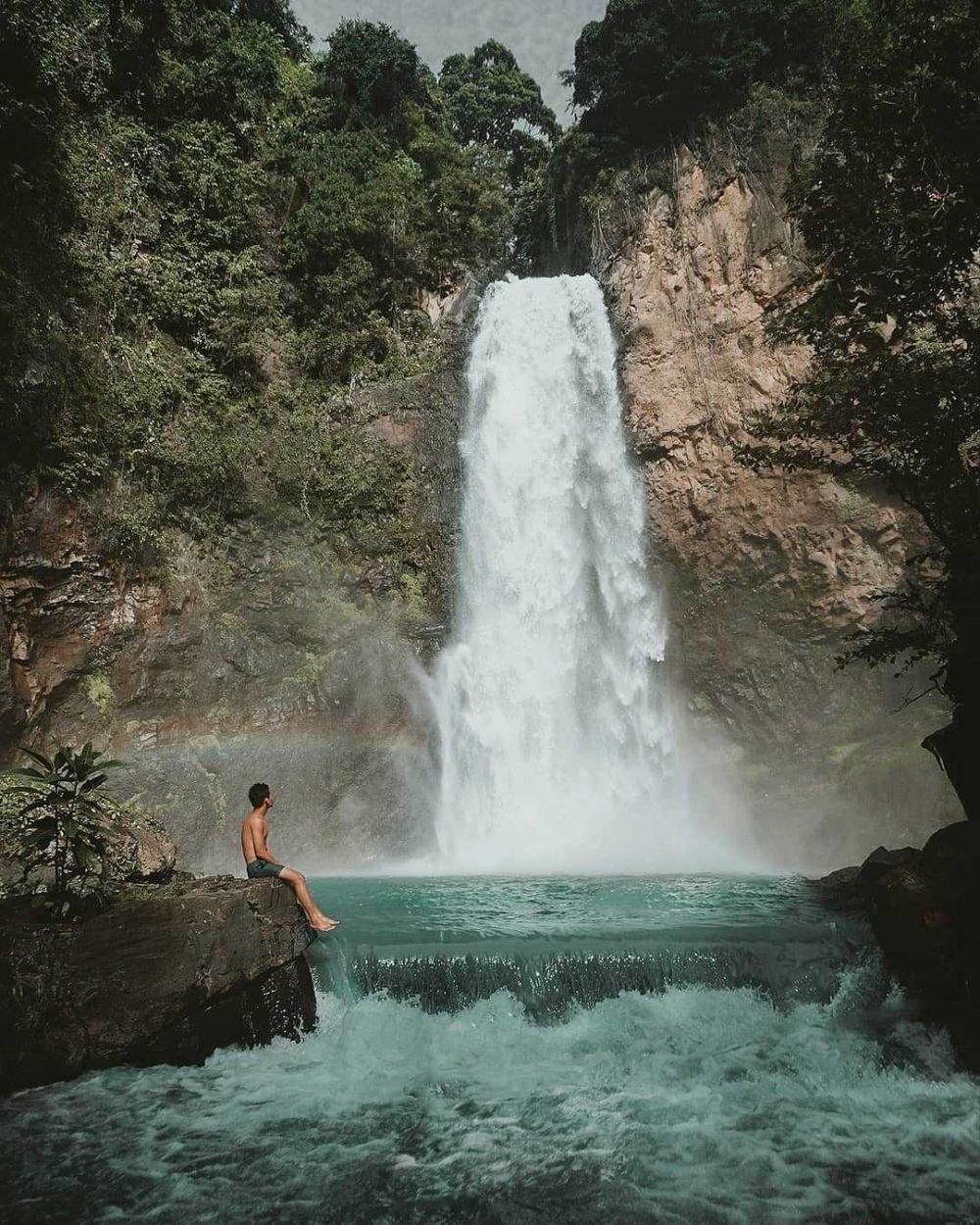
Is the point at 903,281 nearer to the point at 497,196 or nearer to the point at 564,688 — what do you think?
the point at 564,688

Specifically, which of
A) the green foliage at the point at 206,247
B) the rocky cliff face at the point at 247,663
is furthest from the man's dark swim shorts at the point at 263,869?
the green foliage at the point at 206,247

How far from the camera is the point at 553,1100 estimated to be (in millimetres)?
5234

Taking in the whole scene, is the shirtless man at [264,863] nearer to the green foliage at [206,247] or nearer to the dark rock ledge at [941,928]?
the dark rock ledge at [941,928]

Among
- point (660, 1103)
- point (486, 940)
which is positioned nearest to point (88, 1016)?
point (486, 940)

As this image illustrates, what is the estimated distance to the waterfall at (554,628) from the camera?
16.0 metres

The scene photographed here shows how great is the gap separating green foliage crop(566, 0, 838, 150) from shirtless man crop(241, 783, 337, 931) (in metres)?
20.3

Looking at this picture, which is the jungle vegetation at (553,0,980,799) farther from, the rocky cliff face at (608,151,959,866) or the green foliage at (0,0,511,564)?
the green foliage at (0,0,511,564)

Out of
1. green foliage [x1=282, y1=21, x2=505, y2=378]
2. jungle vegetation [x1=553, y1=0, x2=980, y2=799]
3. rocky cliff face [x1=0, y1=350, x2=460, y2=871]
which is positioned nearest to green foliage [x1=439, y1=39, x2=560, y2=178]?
green foliage [x1=282, y1=21, x2=505, y2=378]

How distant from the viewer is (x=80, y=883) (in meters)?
6.49

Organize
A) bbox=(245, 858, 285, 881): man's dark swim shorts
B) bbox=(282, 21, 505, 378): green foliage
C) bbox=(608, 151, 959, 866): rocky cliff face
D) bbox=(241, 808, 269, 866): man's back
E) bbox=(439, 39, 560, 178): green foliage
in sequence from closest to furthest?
bbox=(245, 858, 285, 881): man's dark swim shorts, bbox=(241, 808, 269, 866): man's back, bbox=(608, 151, 959, 866): rocky cliff face, bbox=(282, 21, 505, 378): green foliage, bbox=(439, 39, 560, 178): green foliage

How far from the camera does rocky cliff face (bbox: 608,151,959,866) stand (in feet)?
51.9

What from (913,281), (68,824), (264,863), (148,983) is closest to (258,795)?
(264,863)

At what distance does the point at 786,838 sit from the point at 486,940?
1082cm

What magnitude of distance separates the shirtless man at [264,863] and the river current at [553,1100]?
35 cm
